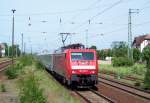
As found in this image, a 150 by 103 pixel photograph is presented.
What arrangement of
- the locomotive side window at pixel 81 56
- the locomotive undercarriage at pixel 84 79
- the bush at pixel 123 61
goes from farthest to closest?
the bush at pixel 123 61 → the locomotive side window at pixel 81 56 → the locomotive undercarriage at pixel 84 79

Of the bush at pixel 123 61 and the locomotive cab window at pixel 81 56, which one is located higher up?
the locomotive cab window at pixel 81 56

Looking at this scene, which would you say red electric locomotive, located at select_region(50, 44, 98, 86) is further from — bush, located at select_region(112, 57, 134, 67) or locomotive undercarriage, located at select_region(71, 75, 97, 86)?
bush, located at select_region(112, 57, 134, 67)

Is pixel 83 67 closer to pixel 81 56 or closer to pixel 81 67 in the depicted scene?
pixel 81 67

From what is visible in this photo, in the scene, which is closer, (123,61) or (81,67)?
(81,67)

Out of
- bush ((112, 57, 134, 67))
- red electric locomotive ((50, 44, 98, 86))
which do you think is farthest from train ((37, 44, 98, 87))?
bush ((112, 57, 134, 67))

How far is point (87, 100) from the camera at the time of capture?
70.8 ft

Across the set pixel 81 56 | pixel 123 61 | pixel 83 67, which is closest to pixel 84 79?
→ pixel 83 67

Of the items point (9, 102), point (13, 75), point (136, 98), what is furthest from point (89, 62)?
point (13, 75)

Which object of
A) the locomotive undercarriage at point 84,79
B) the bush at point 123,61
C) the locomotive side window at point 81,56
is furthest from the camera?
the bush at point 123,61

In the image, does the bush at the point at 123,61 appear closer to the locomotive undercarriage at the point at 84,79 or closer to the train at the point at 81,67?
the train at the point at 81,67

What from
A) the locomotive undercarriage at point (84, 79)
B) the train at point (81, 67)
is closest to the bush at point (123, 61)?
the train at point (81, 67)

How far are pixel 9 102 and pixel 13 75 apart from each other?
2170 centimetres

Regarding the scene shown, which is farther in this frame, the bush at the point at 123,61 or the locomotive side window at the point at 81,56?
the bush at the point at 123,61

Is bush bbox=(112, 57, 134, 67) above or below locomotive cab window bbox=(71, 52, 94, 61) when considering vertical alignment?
below
